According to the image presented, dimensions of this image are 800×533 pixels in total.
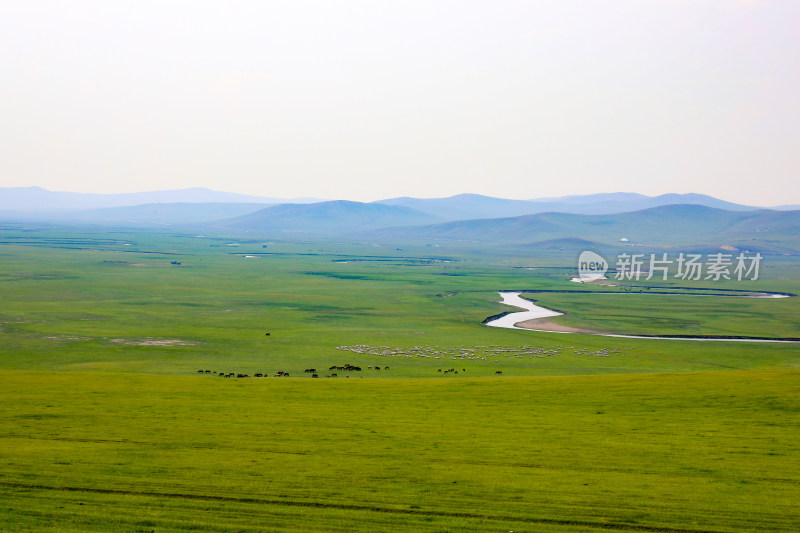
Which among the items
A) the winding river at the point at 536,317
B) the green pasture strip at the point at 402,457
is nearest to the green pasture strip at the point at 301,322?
the winding river at the point at 536,317

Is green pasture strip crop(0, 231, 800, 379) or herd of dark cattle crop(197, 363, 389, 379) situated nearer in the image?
herd of dark cattle crop(197, 363, 389, 379)

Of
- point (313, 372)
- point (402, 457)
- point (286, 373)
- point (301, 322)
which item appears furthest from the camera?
point (301, 322)

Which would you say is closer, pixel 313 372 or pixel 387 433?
pixel 387 433

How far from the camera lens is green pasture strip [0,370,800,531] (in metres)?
17.7

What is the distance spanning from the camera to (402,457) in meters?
23.5

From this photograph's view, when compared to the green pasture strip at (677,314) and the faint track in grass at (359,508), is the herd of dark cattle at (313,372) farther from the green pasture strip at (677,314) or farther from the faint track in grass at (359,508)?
the green pasture strip at (677,314)

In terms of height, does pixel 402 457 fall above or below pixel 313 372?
above

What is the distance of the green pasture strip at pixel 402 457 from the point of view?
17719 mm

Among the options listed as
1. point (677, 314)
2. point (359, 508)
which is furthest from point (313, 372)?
point (677, 314)

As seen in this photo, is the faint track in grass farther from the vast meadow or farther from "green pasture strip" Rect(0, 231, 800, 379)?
"green pasture strip" Rect(0, 231, 800, 379)

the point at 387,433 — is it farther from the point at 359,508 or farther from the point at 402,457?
the point at 359,508

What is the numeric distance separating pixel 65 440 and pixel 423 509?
14.0 metres

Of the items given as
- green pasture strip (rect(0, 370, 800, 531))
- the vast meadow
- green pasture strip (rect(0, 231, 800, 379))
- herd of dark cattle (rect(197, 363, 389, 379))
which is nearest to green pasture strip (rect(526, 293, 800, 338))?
green pasture strip (rect(0, 231, 800, 379))

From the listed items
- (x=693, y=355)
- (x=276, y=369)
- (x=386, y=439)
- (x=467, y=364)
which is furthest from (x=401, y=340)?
(x=386, y=439)
